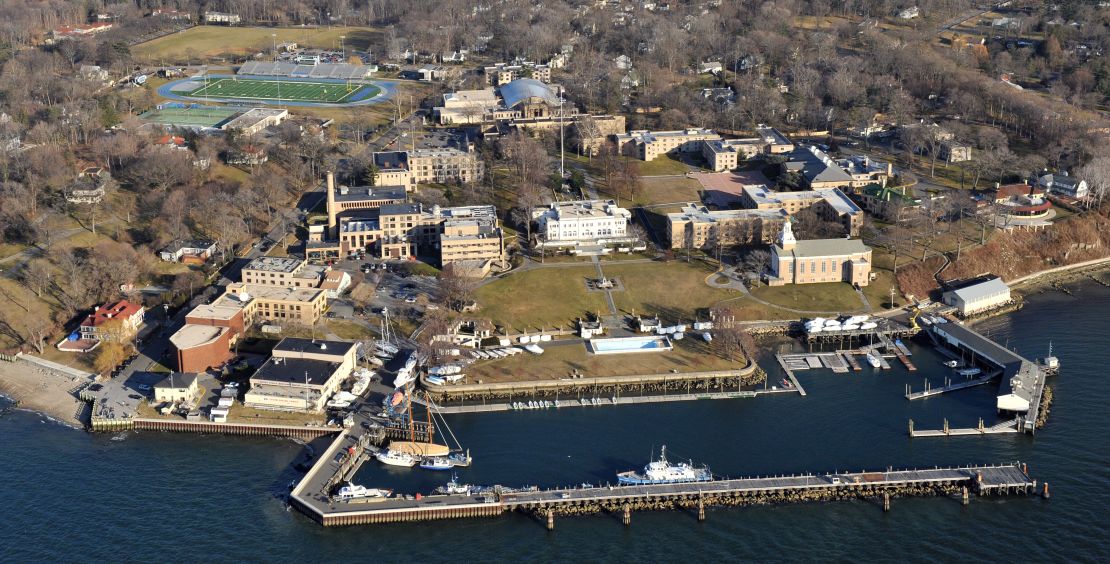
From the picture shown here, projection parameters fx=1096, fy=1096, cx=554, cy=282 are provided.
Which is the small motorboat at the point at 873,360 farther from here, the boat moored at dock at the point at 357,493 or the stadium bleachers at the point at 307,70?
the stadium bleachers at the point at 307,70

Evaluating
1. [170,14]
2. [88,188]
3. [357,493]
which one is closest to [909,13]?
[170,14]

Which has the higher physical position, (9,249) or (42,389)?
(9,249)

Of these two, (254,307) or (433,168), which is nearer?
(254,307)

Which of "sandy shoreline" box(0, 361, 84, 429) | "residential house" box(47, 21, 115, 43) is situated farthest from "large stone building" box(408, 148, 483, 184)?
"residential house" box(47, 21, 115, 43)

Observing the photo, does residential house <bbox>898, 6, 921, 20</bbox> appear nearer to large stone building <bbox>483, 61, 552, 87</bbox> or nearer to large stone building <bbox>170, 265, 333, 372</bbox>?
large stone building <bbox>483, 61, 552, 87</bbox>

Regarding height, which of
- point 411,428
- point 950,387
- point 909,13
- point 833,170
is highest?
point 909,13

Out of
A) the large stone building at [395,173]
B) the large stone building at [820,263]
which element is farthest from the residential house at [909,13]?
the large stone building at [820,263]

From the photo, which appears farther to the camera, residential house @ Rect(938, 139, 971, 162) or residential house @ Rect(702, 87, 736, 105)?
residential house @ Rect(702, 87, 736, 105)

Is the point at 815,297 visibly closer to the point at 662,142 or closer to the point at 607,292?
the point at 607,292
